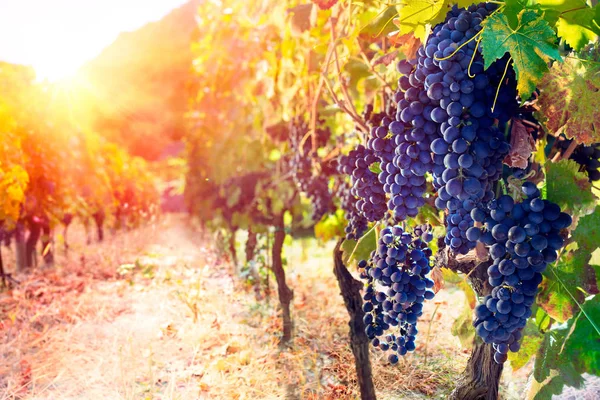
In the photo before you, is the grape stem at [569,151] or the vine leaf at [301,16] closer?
the grape stem at [569,151]

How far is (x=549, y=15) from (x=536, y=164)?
1.64 ft

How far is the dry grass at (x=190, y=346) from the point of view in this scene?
7.29ft

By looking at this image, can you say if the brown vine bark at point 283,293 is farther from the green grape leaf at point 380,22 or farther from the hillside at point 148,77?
the hillside at point 148,77

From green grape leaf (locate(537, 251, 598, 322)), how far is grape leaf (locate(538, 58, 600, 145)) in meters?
0.35

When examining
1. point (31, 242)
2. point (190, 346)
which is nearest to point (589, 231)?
point (190, 346)

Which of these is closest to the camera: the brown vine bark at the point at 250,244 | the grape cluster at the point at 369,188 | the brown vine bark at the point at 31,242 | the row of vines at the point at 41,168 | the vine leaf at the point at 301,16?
the grape cluster at the point at 369,188

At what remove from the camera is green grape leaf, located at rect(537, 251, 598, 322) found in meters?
1.30

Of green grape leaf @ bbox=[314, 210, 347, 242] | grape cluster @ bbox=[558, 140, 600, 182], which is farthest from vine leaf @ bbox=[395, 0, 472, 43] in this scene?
green grape leaf @ bbox=[314, 210, 347, 242]

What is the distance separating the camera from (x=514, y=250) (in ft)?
3.57

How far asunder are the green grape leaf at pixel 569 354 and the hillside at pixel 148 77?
1979cm

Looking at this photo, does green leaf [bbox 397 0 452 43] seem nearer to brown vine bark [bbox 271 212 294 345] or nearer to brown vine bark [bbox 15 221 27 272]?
brown vine bark [bbox 271 212 294 345]

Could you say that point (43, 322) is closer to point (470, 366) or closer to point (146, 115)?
point (470, 366)

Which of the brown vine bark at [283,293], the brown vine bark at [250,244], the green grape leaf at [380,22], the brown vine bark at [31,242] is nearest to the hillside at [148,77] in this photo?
the brown vine bark at [31,242]

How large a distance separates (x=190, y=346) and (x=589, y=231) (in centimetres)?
217
